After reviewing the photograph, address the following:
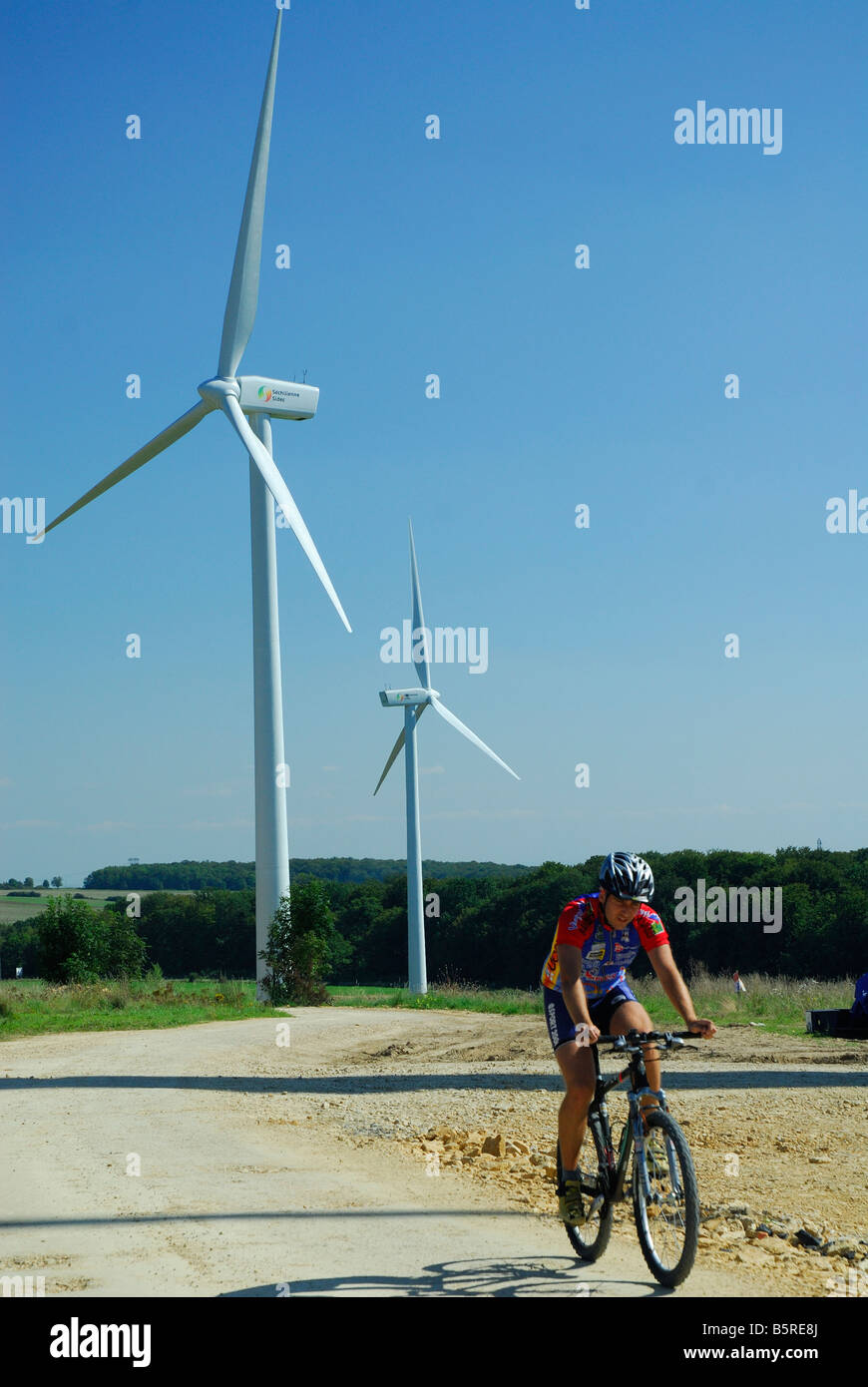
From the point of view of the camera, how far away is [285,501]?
Result: 24797 millimetres

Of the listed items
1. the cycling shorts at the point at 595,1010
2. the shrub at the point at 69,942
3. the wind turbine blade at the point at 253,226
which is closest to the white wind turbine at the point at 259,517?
the wind turbine blade at the point at 253,226

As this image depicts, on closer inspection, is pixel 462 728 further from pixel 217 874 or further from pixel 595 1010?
pixel 217 874

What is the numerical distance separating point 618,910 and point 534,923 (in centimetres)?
6989

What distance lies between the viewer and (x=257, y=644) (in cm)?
3019

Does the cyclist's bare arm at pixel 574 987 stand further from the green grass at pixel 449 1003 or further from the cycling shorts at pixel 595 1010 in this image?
the green grass at pixel 449 1003

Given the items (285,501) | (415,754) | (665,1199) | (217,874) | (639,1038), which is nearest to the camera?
(665,1199)

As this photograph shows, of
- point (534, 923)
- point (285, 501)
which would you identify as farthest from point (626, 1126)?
point (534, 923)

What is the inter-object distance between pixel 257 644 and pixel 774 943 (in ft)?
153

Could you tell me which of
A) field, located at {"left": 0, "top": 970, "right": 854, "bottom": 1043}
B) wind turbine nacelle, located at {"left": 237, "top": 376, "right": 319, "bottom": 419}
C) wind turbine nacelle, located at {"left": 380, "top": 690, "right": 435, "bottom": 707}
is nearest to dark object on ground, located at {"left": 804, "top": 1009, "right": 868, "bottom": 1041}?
field, located at {"left": 0, "top": 970, "right": 854, "bottom": 1043}

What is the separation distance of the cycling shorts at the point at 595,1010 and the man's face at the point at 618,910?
437mm

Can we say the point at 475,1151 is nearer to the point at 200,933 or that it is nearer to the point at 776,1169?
the point at 776,1169

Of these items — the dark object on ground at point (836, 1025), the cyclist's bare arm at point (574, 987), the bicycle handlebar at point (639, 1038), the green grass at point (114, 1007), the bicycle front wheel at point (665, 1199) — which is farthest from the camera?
the green grass at point (114, 1007)

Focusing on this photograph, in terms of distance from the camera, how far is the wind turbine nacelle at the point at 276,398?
31656 mm
